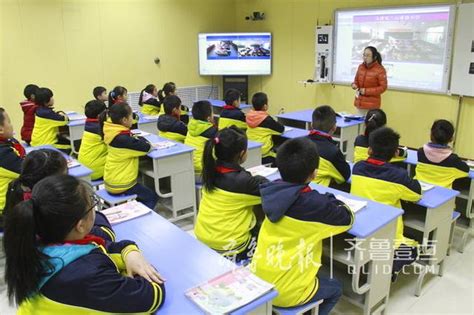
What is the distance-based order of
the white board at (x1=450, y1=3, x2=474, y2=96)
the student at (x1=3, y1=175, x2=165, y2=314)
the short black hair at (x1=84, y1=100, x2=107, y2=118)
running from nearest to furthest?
the student at (x1=3, y1=175, x2=165, y2=314)
the short black hair at (x1=84, y1=100, x2=107, y2=118)
the white board at (x1=450, y1=3, x2=474, y2=96)

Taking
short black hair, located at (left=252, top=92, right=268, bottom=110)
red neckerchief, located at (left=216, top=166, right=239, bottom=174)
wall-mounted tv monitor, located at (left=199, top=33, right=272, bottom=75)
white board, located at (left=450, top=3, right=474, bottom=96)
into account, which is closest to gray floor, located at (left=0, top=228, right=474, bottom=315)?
red neckerchief, located at (left=216, top=166, right=239, bottom=174)

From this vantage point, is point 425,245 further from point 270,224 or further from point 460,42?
point 460,42

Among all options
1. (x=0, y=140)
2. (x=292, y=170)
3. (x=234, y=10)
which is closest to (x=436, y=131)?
(x=292, y=170)

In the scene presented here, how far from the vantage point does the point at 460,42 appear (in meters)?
5.08

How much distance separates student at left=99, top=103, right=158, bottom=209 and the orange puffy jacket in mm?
3209

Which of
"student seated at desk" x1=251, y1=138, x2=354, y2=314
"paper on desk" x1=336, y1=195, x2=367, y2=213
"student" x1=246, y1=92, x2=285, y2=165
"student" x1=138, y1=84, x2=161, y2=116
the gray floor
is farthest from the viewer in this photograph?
"student" x1=138, y1=84, x2=161, y2=116

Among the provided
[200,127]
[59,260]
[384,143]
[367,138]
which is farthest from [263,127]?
[59,260]

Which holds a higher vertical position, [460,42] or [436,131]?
[460,42]

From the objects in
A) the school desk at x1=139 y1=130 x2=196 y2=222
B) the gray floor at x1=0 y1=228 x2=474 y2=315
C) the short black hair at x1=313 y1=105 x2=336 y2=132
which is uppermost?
the short black hair at x1=313 y1=105 x2=336 y2=132

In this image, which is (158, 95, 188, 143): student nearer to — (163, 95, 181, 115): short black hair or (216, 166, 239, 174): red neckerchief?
(163, 95, 181, 115): short black hair

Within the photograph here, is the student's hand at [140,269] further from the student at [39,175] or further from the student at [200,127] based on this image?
the student at [200,127]

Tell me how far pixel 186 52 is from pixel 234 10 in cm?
153

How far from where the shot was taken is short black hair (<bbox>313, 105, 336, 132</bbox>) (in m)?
2.84

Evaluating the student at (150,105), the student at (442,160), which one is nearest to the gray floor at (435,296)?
the student at (442,160)
